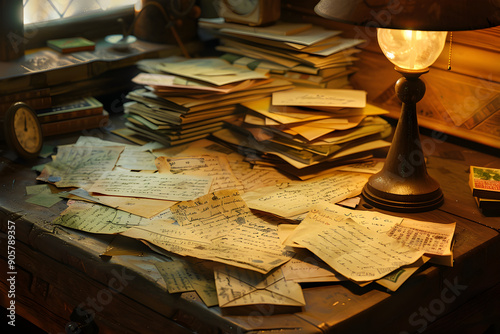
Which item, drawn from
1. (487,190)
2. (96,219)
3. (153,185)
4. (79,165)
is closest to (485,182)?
(487,190)

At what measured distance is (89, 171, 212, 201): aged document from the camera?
1419 mm

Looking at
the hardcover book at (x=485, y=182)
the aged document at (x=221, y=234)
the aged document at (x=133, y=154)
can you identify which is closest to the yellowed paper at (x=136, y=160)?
the aged document at (x=133, y=154)

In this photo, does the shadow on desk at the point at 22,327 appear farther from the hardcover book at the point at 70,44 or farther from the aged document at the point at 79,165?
the hardcover book at the point at 70,44

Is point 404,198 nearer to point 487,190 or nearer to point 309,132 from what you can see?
point 487,190

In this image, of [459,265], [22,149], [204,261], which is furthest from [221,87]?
[459,265]

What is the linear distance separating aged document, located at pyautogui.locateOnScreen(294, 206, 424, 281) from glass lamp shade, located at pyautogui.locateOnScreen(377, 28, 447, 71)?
369mm

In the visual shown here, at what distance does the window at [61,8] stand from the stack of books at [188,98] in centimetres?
45

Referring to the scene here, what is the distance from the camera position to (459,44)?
5.47 feet

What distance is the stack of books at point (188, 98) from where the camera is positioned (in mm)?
1678

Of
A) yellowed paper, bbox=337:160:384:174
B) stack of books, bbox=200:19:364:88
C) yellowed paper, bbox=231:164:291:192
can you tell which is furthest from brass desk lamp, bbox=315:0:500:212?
stack of books, bbox=200:19:364:88

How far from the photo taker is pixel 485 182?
4.56ft

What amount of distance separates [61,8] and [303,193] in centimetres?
118

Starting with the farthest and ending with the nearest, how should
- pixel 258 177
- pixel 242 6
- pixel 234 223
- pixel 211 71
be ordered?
pixel 242 6
pixel 211 71
pixel 258 177
pixel 234 223

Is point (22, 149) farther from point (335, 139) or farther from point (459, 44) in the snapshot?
point (459, 44)
